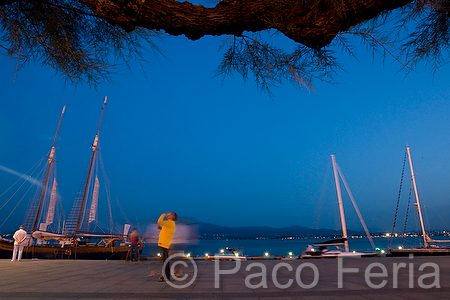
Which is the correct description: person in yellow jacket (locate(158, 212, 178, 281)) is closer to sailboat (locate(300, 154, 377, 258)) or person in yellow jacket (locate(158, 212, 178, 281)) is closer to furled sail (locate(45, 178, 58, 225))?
sailboat (locate(300, 154, 377, 258))

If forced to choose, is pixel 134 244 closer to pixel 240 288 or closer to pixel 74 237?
pixel 240 288

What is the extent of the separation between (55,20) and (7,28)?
2.30ft

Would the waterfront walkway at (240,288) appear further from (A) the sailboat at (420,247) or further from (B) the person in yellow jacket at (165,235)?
(A) the sailboat at (420,247)

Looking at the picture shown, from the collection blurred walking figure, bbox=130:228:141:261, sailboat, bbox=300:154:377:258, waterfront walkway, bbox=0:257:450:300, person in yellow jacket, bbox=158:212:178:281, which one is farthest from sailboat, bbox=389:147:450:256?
person in yellow jacket, bbox=158:212:178:281

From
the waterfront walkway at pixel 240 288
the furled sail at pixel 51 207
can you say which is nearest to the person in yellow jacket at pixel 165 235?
the waterfront walkway at pixel 240 288

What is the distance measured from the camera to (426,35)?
3.51 meters

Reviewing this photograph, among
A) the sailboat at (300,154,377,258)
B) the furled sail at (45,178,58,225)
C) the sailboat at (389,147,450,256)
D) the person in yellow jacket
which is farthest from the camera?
the furled sail at (45,178,58,225)

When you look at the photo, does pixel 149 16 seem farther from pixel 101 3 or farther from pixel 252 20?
pixel 252 20

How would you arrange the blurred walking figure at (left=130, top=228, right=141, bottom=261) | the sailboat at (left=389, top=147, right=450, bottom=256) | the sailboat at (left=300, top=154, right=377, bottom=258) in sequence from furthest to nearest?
the sailboat at (left=389, top=147, right=450, bottom=256), the sailboat at (left=300, top=154, right=377, bottom=258), the blurred walking figure at (left=130, top=228, right=141, bottom=261)

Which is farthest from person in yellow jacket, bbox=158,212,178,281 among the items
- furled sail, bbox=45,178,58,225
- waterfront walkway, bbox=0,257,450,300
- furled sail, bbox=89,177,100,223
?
furled sail, bbox=45,178,58,225

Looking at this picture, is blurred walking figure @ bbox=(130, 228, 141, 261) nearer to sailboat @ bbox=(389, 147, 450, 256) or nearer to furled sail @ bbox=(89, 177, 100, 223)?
sailboat @ bbox=(389, 147, 450, 256)

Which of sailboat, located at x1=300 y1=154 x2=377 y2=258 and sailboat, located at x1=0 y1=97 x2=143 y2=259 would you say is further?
sailboat, located at x1=0 y1=97 x2=143 y2=259

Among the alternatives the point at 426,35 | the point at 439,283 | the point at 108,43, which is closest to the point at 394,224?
the point at 439,283

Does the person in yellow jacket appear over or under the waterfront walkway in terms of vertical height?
over
